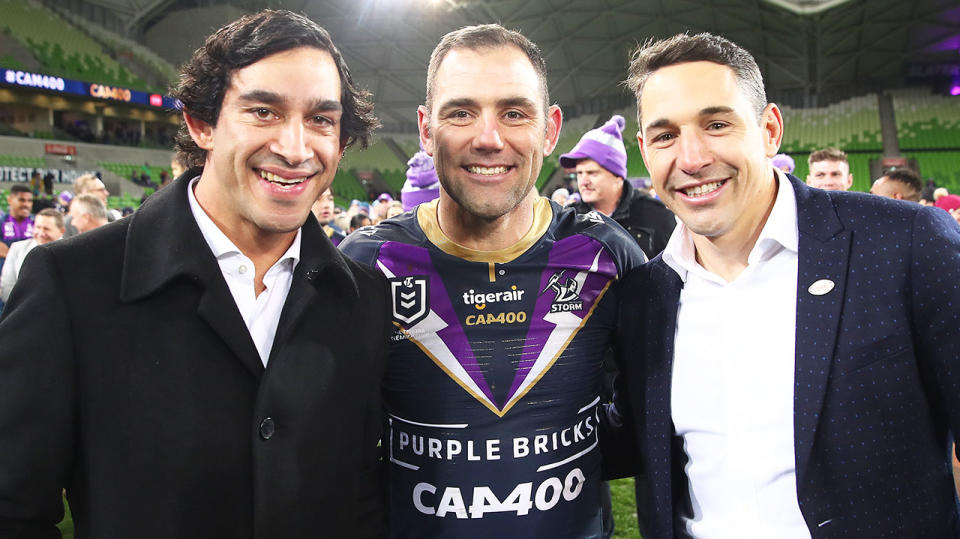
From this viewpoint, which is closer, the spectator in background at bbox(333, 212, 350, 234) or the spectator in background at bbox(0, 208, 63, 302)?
the spectator in background at bbox(0, 208, 63, 302)

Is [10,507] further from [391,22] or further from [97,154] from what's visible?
[391,22]

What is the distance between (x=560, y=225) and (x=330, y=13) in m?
25.9

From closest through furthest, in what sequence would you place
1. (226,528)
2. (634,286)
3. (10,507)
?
1. (10,507)
2. (226,528)
3. (634,286)

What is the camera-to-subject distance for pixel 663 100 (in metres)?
1.81

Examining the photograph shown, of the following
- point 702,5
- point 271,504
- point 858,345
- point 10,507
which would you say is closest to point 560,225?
A: point 858,345

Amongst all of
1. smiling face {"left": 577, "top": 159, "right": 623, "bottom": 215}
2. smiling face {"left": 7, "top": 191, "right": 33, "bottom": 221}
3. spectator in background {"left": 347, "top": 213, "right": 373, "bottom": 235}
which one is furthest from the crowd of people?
spectator in background {"left": 347, "top": 213, "right": 373, "bottom": 235}

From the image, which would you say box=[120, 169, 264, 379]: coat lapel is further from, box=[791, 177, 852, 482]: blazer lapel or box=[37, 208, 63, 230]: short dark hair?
box=[37, 208, 63, 230]: short dark hair

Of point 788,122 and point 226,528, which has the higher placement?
point 788,122

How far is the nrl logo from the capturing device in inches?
81.7

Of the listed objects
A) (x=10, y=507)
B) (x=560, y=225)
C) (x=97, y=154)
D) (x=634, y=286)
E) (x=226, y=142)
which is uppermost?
(x=97, y=154)

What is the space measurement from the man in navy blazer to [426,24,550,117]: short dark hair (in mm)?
331

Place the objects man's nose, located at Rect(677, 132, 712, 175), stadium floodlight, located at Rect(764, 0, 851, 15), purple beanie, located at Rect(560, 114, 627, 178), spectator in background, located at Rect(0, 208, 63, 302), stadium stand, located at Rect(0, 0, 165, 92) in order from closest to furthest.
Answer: man's nose, located at Rect(677, 132, 712, 175)
purple beanie, located at Rect(560, 114, 627, 178)
spectator in background, located at Rect(0, 208, 63, 302)
stadium floodlight, located at Rect(764, 0, 851, 15)
stadium stand, located at Rect(0, 0, 165, 92)

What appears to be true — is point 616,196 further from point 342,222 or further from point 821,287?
point 342,222

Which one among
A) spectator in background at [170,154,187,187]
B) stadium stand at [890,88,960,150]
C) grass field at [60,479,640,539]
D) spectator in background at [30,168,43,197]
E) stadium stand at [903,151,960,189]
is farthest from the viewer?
stadium stand at [890,88,960,150]
